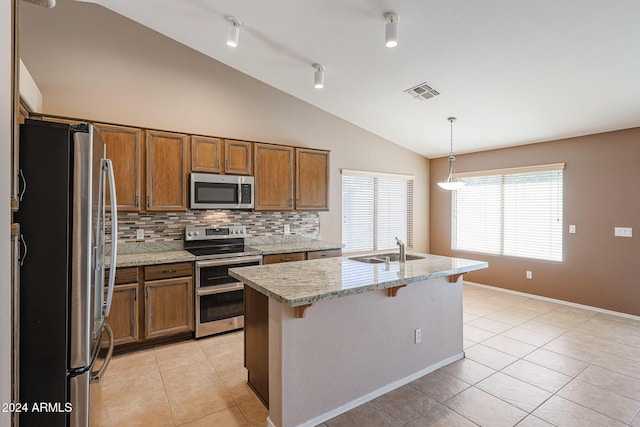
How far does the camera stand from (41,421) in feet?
4.53

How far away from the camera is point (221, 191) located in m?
3.69

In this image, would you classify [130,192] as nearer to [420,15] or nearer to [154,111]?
[154,111]

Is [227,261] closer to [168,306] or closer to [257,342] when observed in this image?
[168,306]

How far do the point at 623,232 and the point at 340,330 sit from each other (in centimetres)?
421

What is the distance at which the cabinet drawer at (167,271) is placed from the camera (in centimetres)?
308

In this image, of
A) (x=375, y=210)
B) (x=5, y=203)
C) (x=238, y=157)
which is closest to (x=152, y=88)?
(x=238, y=157)

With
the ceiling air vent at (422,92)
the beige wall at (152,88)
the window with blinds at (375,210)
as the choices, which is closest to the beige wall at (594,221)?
the window with blinds at (375,210)

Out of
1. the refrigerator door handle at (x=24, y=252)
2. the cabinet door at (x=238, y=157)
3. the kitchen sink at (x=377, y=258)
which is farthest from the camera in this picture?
the cabinet door at (x=238, y=157)

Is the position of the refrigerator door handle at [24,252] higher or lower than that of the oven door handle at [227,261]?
higher

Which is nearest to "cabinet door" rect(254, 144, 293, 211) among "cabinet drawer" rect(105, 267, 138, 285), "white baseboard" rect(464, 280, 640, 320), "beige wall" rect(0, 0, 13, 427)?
"cabinet drawer" rect(105, 267, 138, 285)

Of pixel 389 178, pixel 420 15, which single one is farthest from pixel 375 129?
pixel 420 15

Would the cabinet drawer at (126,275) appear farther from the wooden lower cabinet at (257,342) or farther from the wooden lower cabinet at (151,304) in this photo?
the wooden lower cabinet at (257,342)

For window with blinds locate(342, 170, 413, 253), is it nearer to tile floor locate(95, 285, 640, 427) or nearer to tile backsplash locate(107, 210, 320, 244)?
tile backsplash locate(107, 210, 320, 244)

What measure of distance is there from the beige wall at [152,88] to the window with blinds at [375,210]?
235 millimetres
